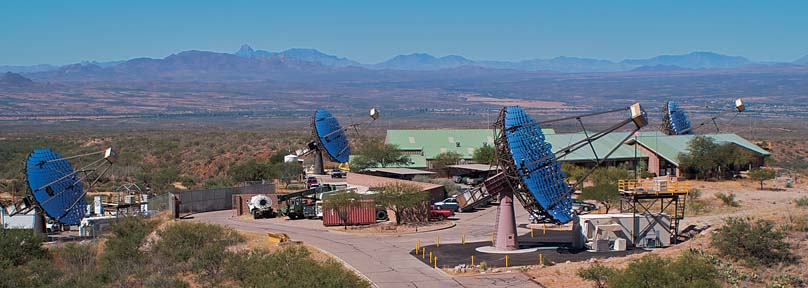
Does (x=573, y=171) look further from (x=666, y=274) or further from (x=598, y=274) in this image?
(x=666, y=274)

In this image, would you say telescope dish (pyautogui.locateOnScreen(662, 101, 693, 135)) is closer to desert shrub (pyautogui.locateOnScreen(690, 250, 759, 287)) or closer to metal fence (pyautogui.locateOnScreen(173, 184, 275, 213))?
metal fence (pyautogui.locateOnScreen(173, 184, 275, 213))

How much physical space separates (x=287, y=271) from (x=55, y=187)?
23728 millimetres

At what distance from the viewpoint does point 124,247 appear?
42.0 metres

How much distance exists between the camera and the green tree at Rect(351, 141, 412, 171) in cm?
8188

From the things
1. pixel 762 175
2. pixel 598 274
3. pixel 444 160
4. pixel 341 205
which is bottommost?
pixel 598 274

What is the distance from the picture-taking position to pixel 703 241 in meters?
40.1

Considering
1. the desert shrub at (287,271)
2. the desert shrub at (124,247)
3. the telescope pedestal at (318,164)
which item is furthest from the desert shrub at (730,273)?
the telescope pedestal at (318,164)

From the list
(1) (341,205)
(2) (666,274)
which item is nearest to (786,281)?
(2) (666,274)

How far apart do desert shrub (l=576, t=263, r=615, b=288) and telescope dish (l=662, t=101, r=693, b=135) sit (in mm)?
57107

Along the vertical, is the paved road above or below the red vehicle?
below

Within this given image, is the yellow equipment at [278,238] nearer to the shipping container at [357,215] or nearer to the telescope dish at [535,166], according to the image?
the shipping container at [357,215]

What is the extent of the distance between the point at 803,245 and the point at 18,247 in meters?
31.9

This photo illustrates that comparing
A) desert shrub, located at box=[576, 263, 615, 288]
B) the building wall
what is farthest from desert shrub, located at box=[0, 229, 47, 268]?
the building wall

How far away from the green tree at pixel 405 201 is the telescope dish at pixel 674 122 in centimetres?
4205
